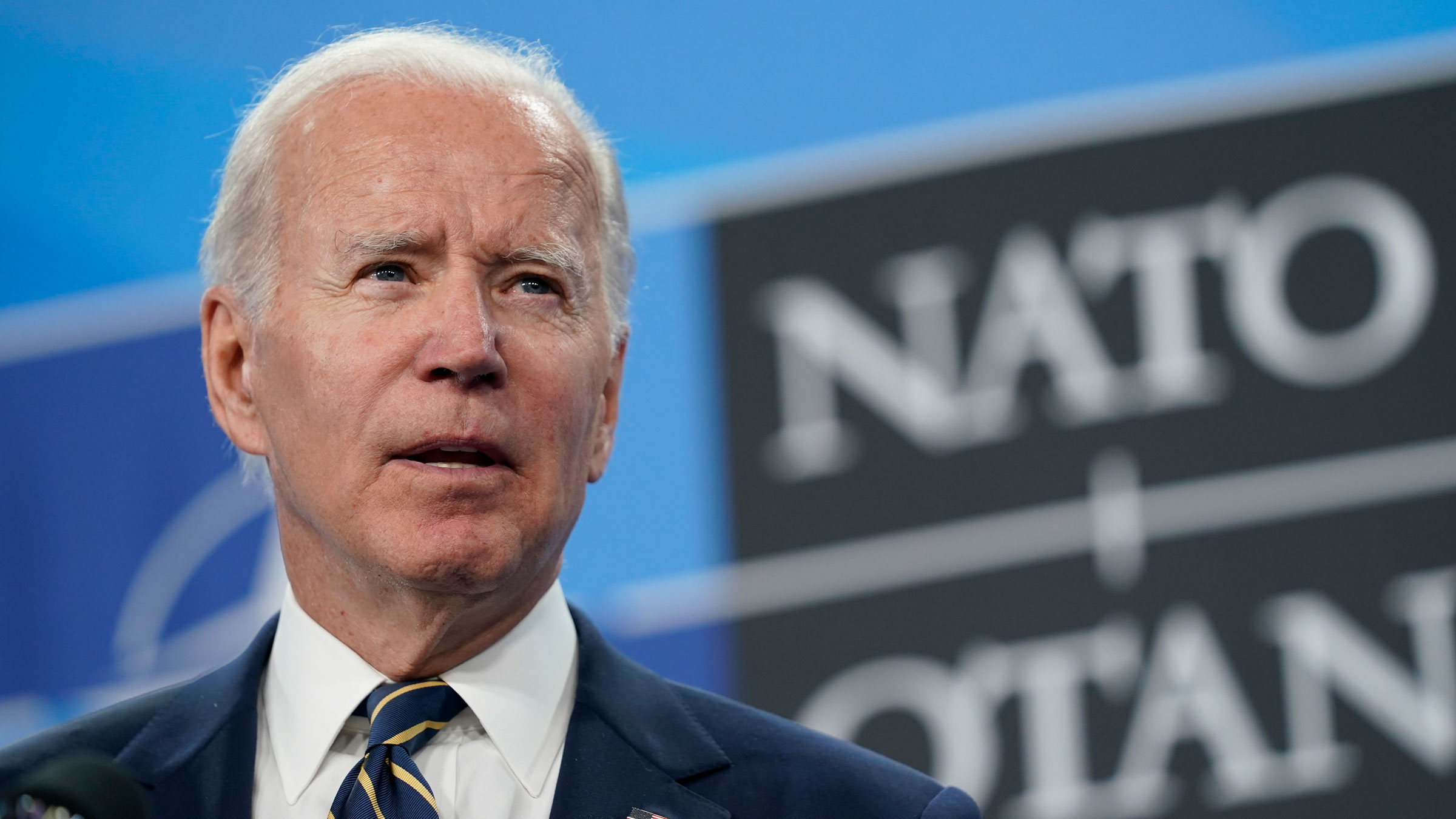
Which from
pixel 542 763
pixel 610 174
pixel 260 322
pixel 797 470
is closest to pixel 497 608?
pixel 542 763

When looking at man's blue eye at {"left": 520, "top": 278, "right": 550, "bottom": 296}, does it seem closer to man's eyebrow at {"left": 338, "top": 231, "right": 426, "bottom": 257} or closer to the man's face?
the man's face

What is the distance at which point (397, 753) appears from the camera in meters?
1.47

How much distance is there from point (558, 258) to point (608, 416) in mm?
248

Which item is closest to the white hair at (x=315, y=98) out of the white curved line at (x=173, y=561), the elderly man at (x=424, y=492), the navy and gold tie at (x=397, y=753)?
the elderly man at (x=424, y=492)

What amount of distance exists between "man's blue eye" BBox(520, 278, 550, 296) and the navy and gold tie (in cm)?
41

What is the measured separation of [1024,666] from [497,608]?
213 centimetres

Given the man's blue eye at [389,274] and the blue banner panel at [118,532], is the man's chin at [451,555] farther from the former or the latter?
the blue banner panel at [118,532]

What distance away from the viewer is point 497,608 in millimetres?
1557

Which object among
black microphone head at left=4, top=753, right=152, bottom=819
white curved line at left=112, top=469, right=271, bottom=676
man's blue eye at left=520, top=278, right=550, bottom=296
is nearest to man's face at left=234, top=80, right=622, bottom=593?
man's blue eye at left=520, top=278, right=550, bottom=296

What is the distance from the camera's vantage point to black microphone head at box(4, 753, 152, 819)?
40.5 inches

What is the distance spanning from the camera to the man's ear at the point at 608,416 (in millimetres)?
1681

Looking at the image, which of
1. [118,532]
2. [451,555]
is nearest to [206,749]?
[451,555]

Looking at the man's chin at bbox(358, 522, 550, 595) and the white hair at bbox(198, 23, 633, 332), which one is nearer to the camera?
the man's chin at bbox(358, 522, 550, 595)

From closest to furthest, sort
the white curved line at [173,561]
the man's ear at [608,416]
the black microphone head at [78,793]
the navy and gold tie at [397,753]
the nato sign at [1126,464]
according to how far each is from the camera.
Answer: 1. the black microphone head at [78,793]
2. the navy and gold tie at [397,753]
3. the man's ear at [608,416]
4. the nato sign at [1126,464]
5. the white curved line at [173,561]
